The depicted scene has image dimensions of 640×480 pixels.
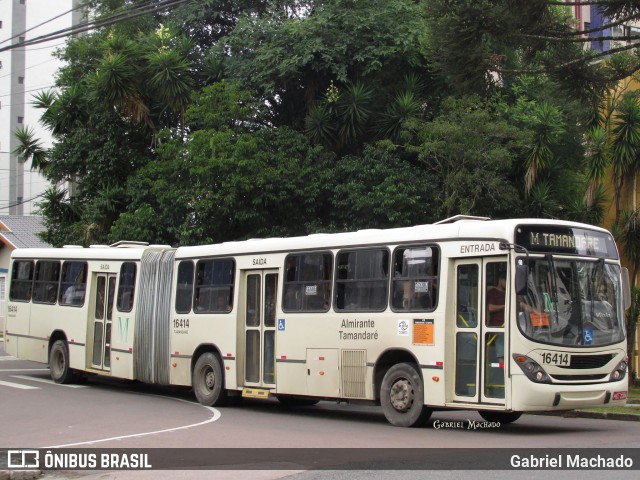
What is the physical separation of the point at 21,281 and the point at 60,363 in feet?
9.75

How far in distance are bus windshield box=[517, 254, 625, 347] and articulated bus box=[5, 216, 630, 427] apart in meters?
0.02

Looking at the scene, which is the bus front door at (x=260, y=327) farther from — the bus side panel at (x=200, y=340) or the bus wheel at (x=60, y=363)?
the bus wheel at (x=60, y=363)

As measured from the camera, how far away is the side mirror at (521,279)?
12.1 metres

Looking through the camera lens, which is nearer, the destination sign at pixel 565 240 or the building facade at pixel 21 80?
the destination sign at pixel 565 240

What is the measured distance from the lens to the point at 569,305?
484 inches

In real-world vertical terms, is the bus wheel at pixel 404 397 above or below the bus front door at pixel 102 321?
below

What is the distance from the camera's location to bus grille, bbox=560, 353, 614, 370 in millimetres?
12164

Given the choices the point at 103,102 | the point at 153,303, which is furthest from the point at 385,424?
the point at 103,102

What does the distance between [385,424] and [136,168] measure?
58.8ft

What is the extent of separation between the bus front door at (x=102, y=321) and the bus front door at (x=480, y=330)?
9925mm

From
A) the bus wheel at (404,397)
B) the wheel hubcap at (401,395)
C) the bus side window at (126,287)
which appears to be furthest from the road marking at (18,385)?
the wheel hubcap at (401,395)

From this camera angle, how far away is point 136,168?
29719mm

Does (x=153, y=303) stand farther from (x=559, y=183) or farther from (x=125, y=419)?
(x=559, y=183)

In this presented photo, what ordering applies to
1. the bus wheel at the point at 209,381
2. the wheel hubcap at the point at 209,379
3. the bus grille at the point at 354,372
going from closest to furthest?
the bus grille at the point at 354,372
the bus wheel at the point at 209,381
the wheel hubcap at the point at 209,379
